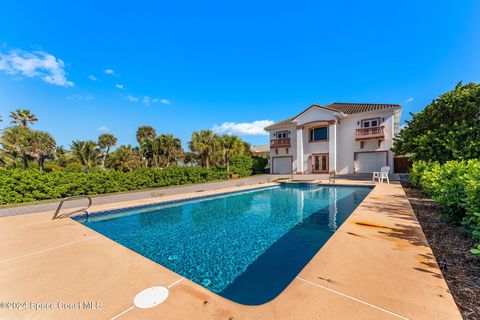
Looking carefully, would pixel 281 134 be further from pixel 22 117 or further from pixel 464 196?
pixel 22 117


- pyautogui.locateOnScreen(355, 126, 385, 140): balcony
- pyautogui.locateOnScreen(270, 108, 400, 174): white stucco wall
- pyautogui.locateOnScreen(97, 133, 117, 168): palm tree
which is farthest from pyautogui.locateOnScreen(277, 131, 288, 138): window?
pyautogui.locateOnScreen(97, 133, 117, 168): palm tree

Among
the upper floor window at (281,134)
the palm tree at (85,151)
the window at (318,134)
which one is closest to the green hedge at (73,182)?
the palm tree at (85,151)

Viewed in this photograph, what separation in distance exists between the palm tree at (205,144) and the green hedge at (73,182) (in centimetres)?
412

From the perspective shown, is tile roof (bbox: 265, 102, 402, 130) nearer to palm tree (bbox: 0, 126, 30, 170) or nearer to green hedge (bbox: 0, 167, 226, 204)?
green hedge (bbox: 0, 167, 226, 204)

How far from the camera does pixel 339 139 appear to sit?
21375 mm

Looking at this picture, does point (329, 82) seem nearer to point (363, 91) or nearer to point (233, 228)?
point (363, 91)

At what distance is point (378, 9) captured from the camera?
11219 millimetres

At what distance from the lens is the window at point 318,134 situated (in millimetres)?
21969

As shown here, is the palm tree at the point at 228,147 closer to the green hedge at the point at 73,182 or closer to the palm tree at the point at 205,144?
the palm tree at the point at 205,144

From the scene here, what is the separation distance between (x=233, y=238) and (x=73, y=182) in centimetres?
1043

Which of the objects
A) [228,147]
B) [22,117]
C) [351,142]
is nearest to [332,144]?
[351,142]

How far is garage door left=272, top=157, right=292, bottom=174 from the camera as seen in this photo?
24.8 m

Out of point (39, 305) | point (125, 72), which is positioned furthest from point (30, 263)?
point (125, 72)

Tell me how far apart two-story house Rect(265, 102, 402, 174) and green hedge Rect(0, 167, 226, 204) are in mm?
13790
